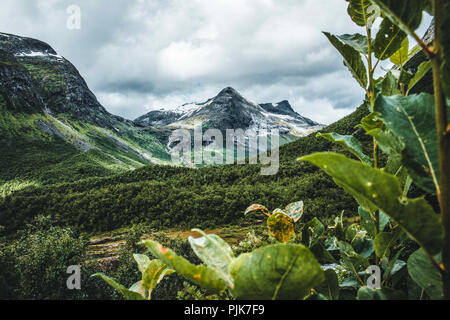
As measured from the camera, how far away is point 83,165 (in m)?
42.2

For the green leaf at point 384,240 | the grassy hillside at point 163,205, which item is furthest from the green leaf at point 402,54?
the grassy hillside at point 163,205

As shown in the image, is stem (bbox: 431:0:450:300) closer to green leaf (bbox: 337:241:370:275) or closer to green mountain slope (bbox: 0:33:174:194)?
green leaf (bbox: 337:241:370:275)

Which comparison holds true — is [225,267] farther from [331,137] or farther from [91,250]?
[91,250]

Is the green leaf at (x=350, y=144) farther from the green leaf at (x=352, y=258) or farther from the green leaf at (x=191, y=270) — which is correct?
the green leaf at (x=191, y=270)

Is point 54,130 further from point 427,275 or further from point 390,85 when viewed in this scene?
point 427,275

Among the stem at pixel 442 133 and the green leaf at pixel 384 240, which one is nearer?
the stem at pixel 442 133

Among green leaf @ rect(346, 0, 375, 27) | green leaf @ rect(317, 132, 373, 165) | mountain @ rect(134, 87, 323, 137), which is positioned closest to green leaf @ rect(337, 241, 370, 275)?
green leaf @ rect(317, 132, 373, 165)

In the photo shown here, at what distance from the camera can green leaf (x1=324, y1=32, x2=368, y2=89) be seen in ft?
2.88

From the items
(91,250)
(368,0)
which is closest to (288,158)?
(91,250)

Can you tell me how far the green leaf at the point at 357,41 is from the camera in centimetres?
93

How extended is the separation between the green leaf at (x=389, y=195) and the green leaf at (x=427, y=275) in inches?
4.2

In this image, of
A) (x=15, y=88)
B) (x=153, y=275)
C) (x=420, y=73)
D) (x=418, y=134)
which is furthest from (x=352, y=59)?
(x=15, y=88)

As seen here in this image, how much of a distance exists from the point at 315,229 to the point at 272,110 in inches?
6689

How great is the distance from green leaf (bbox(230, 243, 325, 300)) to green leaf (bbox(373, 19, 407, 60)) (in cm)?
82
